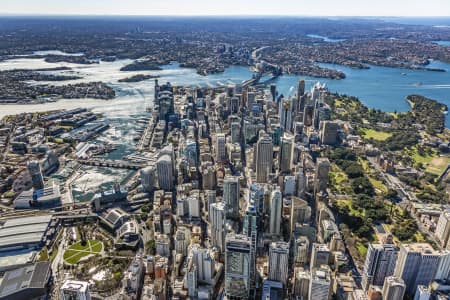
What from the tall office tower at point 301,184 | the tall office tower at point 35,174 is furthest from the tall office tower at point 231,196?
the tall office tower at point 35,174

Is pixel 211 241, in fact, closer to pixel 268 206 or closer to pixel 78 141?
pixel 268 206

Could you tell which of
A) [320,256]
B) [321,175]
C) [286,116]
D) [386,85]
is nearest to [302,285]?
[320,256]

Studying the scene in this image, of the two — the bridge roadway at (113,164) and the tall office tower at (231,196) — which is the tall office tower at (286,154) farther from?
the bridge roadway at (113,164)

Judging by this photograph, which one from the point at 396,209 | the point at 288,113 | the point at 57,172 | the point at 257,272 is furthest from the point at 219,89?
the point at 257,272

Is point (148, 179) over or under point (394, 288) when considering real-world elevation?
under

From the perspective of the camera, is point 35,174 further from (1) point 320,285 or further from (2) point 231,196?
(1) point 320,285

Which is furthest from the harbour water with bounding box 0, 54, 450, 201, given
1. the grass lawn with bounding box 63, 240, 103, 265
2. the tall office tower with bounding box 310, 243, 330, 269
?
the tall office tower with bounding box 310, 243, 330, 269
